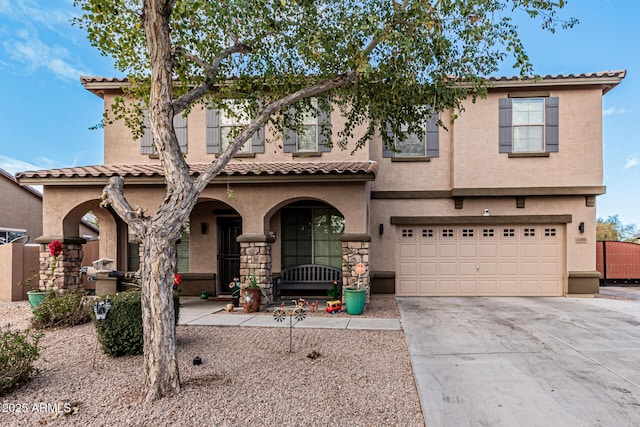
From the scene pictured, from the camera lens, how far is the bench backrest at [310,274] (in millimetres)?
9828

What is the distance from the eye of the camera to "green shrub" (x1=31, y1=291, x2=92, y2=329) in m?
6.80

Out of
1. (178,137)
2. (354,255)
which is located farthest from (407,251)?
(178,137)

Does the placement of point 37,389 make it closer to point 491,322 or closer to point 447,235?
point 491,322

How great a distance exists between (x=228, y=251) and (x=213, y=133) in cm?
360

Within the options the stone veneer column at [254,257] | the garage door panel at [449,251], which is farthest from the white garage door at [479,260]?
the stone veneer column at [254,257]

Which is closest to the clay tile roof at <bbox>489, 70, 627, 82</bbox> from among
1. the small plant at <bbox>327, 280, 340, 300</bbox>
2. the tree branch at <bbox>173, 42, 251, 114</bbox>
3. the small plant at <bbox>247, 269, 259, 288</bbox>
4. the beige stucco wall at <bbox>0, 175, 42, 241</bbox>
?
the small plant at <bbox>327, 280, 340, 300</bbox>

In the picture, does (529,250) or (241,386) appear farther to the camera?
(529,250)

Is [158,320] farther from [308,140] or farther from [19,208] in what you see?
[19,208]

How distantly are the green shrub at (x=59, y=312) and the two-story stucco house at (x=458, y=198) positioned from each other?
130 inches

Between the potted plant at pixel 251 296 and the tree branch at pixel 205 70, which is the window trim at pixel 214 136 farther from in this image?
the tree branch at pixel 205 70

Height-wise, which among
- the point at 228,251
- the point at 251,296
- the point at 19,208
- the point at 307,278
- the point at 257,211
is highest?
the point at 19,208

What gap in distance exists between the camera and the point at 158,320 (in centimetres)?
387

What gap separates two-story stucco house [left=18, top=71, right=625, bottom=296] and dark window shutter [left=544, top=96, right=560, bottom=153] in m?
0.03

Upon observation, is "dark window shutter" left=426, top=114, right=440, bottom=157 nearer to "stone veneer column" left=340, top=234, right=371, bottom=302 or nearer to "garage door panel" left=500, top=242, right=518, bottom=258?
"garage door panel" left=500, top=242, right=518, bottom=258
